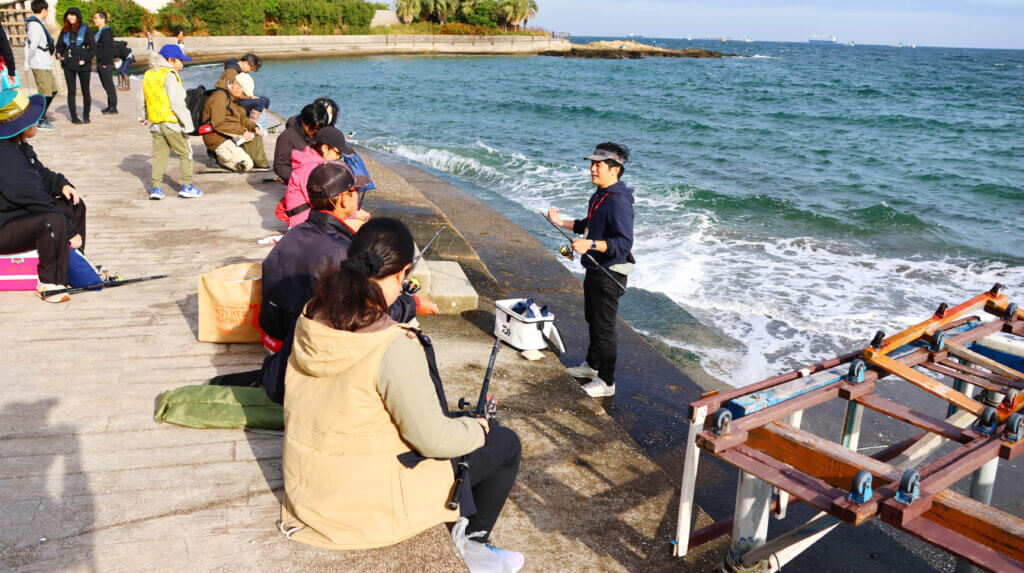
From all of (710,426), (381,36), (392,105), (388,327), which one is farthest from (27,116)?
(381,36)

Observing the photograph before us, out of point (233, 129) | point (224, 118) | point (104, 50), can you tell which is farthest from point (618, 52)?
point (224, 118)

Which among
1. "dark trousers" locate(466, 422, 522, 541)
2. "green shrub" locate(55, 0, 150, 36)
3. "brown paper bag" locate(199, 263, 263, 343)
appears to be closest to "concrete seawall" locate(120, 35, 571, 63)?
"green shrub" locate(55, 0, 150, 36)

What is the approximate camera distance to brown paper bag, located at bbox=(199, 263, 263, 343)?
4531 mm

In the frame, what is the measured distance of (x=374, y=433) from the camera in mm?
2480

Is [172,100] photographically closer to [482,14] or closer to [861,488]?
[861,488]

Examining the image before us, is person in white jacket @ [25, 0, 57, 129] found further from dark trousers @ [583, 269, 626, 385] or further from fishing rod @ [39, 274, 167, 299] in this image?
dark trousers @ [583, 269, 626, 385]

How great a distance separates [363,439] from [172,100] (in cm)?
687

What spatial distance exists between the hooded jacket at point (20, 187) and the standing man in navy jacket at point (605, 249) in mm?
3600

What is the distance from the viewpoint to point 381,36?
62.9 meters

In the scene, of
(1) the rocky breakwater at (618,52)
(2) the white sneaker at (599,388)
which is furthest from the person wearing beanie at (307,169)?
(1) the rocky breakwater at (618,52)

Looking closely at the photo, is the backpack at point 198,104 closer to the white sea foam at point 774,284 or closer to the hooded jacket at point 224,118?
the hooded jacket at point 224,118

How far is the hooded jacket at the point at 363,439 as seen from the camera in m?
2.36

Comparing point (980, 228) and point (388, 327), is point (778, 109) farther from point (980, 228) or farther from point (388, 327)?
point (388, 327)

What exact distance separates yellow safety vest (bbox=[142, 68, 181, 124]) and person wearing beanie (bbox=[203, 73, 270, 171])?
3.80 ft
